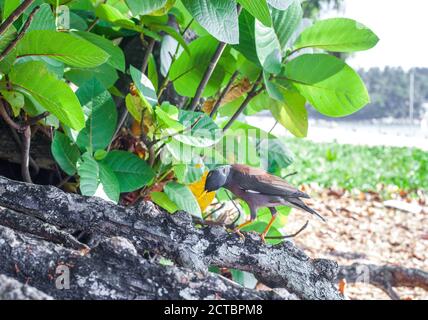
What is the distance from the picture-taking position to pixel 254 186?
1.28 meters

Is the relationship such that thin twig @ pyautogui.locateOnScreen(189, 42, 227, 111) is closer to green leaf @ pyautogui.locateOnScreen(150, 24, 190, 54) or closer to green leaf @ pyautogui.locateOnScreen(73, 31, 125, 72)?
green leaf @ pyautogui.locateOnScreen(150, 24, 190, 54)

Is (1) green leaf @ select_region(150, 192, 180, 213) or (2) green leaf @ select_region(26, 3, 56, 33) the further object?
(1) green leaf @ select_region(150, 192, 180, 213)

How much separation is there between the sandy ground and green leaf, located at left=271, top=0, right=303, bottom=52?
1.94 m

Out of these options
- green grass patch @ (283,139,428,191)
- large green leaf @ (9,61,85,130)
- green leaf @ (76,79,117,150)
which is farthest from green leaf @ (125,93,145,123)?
green grass patch @ (283,139,428,191)

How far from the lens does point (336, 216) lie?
4.51 metres

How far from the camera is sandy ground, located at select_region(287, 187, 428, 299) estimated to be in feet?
11.8

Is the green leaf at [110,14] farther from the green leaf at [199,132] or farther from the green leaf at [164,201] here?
the green leaf at [164,201]

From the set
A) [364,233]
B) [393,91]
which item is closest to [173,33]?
[364,233]

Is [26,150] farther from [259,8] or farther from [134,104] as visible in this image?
[259,8]

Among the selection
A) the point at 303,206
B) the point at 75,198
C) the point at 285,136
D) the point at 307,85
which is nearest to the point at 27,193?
the point at 75,198

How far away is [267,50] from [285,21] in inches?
4.1

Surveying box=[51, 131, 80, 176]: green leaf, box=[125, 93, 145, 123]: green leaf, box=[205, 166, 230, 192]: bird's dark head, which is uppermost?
box=[125, 93, 145, 123]: green leaf
